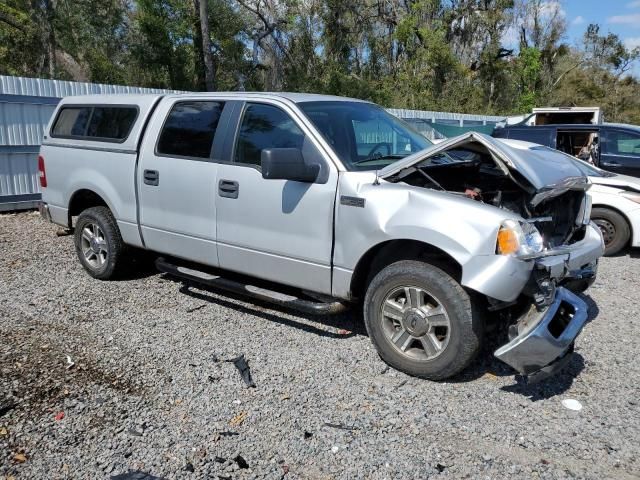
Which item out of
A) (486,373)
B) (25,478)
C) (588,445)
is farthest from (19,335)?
(588,445)

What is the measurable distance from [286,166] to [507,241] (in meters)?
1.63

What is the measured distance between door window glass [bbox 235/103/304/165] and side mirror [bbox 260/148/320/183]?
1.06 feet

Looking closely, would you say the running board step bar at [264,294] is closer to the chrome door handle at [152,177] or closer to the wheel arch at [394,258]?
the wheel arch at [394,258]

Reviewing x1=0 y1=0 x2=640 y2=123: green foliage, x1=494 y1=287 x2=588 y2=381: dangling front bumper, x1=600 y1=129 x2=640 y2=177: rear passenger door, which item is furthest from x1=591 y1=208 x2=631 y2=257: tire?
x1=0 y1=0 x2=640 y2=123: green foliage

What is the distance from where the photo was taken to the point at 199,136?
5.14 metres

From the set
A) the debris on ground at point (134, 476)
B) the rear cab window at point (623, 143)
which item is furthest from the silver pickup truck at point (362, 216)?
the rear cab window at point (623, 143)

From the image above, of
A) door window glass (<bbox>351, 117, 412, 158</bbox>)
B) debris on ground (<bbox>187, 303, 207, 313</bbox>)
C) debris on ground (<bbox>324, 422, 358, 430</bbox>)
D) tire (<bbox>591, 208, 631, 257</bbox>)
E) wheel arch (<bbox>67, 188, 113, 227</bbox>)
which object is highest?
door window glass (<bbox>351, 117, 412, 158</bbox>)

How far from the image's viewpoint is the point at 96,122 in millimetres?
6016

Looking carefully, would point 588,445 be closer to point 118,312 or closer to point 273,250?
point 273,250

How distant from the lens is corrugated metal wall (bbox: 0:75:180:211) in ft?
31.5

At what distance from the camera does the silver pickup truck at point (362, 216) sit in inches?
144

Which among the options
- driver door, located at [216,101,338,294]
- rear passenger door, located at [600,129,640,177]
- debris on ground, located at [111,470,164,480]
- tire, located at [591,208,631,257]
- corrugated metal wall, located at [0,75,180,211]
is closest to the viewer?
debris on ground, located at [111,470,164,480]

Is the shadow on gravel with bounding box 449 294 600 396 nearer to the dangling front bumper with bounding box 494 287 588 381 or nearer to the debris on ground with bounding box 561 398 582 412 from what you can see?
the debris on ground with bounding box 561 398 582 412

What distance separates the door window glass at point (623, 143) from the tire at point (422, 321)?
8.55 metres
